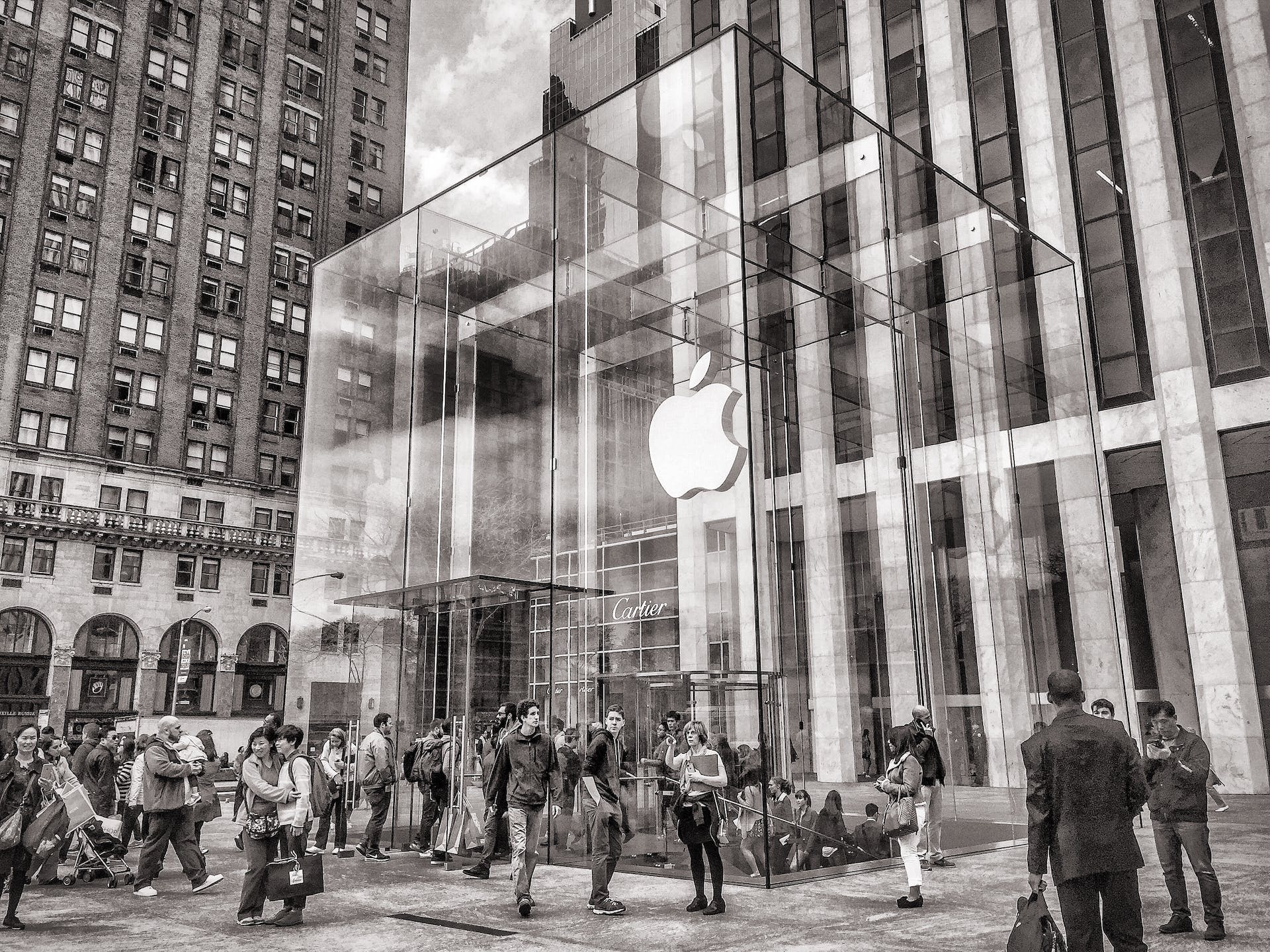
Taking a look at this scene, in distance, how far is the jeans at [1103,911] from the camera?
5629 mm

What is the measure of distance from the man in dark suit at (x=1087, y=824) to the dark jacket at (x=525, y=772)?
591 centimetres

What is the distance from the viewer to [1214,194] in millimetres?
25719

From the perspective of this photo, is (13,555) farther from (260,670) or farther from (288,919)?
(288,919)

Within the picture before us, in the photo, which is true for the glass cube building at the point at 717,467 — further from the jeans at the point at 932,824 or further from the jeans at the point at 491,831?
the jeans at the point at 491,831

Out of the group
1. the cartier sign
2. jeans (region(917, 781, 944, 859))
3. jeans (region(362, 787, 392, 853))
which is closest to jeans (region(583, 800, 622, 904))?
jeans (region(917, 781, 944, 859))

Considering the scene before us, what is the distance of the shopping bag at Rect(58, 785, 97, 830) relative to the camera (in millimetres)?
10125

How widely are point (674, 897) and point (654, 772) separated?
2776 mm

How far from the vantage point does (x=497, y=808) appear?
449 inches

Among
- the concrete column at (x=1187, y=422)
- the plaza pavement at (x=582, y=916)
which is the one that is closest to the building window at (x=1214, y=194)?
the concrete column at (x=1187, y=422)

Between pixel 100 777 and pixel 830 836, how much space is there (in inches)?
407

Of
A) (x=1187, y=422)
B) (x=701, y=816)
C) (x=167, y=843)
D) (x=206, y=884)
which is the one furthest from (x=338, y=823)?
(x=1187, y=422)

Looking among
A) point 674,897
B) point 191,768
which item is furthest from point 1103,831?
point 191,768

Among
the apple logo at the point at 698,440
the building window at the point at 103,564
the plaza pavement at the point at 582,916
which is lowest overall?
the plaza pavement at the point at 582,916

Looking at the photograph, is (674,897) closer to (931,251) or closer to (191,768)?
(191,768)
